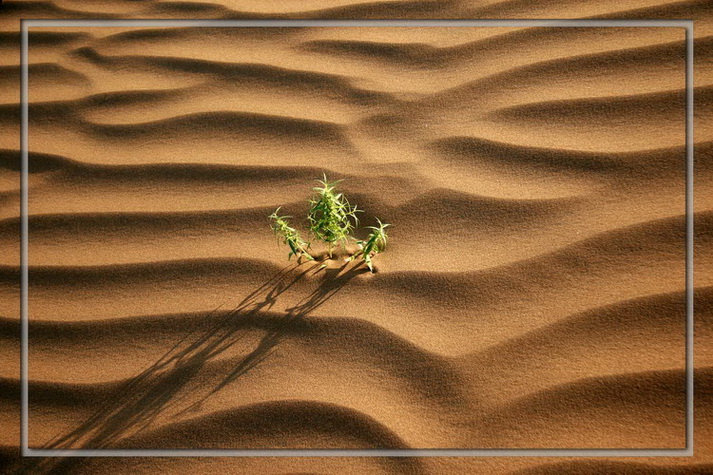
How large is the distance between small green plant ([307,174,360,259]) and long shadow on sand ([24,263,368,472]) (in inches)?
3.7

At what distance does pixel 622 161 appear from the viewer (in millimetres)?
1391

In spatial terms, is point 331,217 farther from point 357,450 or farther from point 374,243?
point 357,450

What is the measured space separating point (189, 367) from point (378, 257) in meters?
0.59

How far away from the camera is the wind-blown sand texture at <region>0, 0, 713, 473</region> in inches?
46.0

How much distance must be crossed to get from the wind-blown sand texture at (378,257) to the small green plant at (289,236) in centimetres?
5

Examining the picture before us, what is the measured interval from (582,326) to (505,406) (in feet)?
0.97

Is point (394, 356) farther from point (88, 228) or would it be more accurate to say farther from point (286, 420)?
point (88, 228)

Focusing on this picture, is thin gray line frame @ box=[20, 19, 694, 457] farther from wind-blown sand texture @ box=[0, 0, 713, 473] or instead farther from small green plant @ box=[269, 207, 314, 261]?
small green plant @ box=[269, 207, 314, 261]

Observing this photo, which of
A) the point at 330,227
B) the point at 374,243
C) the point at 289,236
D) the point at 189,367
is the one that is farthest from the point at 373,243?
the point at 189,367

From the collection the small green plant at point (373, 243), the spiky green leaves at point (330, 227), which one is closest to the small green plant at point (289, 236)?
the spiky green leaves at point (330, 227)

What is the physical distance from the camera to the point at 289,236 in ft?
4.18

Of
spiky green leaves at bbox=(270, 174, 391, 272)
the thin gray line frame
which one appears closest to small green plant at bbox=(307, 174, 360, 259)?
spiky green leaves at bbox=(270, 174, 391, 272)

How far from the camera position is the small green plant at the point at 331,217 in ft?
4.15

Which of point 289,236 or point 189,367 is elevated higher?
point 289,236
